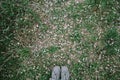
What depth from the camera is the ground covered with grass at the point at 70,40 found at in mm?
8031

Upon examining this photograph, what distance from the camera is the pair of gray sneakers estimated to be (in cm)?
761

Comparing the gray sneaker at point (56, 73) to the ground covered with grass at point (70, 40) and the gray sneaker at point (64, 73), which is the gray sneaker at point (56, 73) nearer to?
the gray sneaker at point (64, 73)

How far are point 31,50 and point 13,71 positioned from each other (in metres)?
0.83

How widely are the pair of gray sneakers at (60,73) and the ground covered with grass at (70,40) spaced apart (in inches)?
11.0

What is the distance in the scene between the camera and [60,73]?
7.74 m

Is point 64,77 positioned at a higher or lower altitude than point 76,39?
lower

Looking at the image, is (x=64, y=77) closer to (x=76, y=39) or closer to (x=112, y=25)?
(x=76, y=39)

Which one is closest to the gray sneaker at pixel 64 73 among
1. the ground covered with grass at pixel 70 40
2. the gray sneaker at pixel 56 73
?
the gray sneaker at pixel 56 73

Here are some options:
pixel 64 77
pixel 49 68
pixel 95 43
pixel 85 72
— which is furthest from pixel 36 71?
pixel 95 43

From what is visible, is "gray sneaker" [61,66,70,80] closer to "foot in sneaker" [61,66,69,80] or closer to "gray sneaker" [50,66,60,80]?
"foot in sneaker" [61,66,69,80]

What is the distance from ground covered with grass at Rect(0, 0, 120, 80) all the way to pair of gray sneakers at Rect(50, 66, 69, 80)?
0.28 m

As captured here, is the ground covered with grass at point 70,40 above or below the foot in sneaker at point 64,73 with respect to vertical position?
above

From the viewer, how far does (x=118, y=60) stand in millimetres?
8172

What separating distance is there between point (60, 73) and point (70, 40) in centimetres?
119
